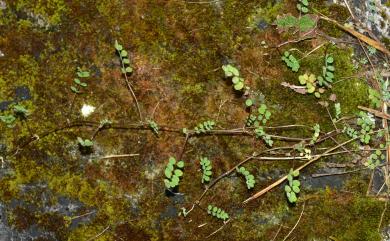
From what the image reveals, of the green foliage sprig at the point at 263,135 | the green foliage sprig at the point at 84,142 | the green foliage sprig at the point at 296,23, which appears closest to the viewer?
the green foliage sprig at the point at 84,142

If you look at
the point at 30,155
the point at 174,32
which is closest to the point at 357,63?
the point at 174,32

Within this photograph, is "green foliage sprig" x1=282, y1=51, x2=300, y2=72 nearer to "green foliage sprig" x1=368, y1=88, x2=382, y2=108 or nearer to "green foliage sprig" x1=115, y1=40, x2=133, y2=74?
"green foliage sprig" x1=368, y1=88, x2=382, y2=108

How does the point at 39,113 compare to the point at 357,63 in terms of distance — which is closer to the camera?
the point at 39,113

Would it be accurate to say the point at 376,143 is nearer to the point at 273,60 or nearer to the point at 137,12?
the point at 273,60

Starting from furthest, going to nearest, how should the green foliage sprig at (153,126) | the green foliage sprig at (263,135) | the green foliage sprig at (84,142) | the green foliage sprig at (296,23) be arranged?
the green foliage sprig at (296,23), the green foliage sprig at (263,135), the green foliage sprig at (153,126), the green foliage sprig at (84,142)

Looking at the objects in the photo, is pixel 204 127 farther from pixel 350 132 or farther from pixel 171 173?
pixel 350 132

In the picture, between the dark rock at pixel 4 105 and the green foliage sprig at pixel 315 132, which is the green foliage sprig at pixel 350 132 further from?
the dark rock at pixel 4 105

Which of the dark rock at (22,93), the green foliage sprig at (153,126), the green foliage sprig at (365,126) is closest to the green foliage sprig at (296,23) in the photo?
the green foliage sprig at (365,126)
